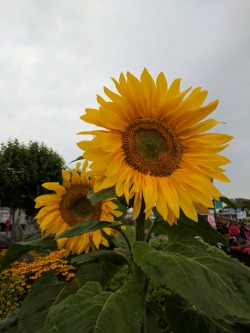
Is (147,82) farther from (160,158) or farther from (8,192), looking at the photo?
(8,192)

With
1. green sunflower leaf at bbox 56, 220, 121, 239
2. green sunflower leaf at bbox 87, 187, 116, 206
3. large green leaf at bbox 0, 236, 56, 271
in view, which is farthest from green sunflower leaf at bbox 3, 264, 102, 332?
green sunflower leaf at bbox 87, 187, 116, 206

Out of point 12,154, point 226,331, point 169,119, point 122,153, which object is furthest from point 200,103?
point 12,154

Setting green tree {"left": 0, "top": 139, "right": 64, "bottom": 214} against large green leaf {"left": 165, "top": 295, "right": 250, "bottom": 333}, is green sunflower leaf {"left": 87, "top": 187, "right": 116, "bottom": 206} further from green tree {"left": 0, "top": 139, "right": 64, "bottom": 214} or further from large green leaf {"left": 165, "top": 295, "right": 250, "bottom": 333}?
green tree {"left": 0, "top": 139, "right": 64, "bottom": 214}

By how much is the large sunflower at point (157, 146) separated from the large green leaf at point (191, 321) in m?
0.33

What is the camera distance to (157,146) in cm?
156

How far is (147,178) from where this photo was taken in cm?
145

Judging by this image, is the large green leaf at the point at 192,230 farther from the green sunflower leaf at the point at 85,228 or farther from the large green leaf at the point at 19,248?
the large green leaf at the point at 19,248

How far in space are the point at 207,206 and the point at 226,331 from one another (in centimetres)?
49

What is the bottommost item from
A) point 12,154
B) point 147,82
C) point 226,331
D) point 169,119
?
point 226,331

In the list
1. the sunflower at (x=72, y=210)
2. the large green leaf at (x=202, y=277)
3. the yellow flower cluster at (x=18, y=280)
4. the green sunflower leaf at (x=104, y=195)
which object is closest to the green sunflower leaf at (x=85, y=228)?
the green sunflower leaf at (x=104, y=195)

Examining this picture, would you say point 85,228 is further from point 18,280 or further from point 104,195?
point 18,280

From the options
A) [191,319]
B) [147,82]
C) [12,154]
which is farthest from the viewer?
[12,154]

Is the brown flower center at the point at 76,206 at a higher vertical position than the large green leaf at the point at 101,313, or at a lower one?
higher

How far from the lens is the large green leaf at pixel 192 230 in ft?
4.68
